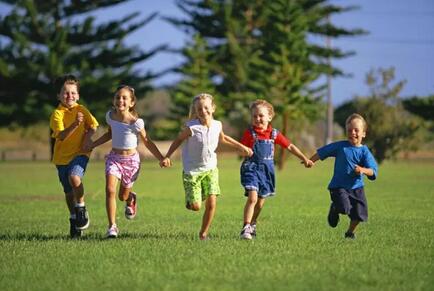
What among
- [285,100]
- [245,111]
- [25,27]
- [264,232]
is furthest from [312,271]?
[245,111]

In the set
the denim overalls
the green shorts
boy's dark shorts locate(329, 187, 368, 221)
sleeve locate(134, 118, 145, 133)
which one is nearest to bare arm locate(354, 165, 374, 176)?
boy's dark shorts locate(329, 187, 368, 221)

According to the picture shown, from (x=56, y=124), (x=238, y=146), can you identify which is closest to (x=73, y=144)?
(x=56, y=124)

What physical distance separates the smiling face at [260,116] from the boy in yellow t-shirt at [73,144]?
2045mm

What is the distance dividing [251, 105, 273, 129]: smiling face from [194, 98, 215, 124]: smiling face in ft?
2.17

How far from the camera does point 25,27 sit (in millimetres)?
53594

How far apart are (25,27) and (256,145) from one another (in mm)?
45102

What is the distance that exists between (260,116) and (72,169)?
247cm

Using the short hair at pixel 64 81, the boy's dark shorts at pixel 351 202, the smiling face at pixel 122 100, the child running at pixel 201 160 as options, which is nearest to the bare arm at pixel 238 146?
the child running at pixel 201 160

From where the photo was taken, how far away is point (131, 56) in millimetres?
55031

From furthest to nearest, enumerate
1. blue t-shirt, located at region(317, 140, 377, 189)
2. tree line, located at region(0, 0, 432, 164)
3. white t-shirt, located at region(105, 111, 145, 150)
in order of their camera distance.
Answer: tree line, located at region(0, 0, 432, 164)
white t-shirt, located at region(105, 111, 145, 150)
blue t-shirt, located at region(317, 140, 377, 189)

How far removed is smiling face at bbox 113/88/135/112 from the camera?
1077 centimetres

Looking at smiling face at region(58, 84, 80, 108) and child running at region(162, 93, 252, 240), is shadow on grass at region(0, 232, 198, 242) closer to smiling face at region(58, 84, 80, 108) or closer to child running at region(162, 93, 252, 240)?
child running at region(162, 93, 252, 240)

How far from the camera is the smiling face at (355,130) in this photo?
35.1 ft

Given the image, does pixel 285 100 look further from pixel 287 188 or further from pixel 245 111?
pixel 287 188
